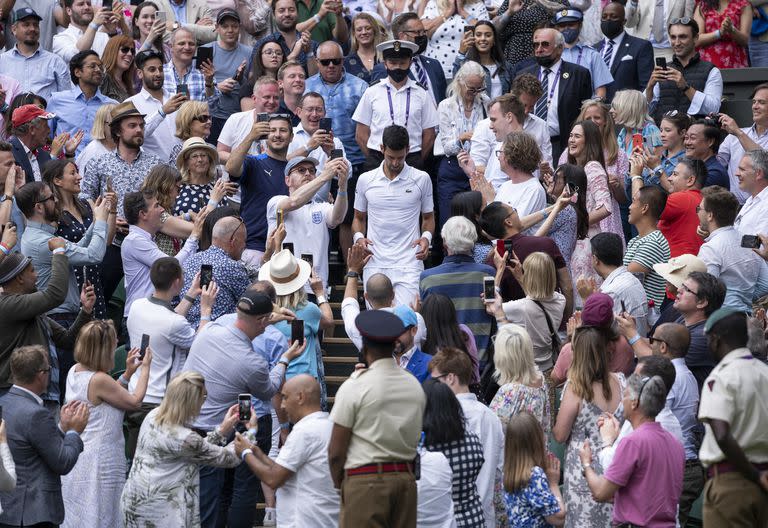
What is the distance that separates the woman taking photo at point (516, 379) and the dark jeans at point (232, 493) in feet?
5.29

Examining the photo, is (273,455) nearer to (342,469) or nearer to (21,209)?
(342,469)

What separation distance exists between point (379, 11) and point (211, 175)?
5098 millimetres

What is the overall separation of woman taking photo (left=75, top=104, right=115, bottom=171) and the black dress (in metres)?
1.33

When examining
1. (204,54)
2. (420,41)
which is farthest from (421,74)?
(204,54)

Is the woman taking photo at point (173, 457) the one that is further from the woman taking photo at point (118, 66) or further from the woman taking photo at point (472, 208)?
the woman taking photo at point (118, 66)

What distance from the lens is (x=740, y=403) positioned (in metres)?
6.40

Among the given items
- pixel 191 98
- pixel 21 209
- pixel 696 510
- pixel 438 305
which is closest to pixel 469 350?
pixel 438 305

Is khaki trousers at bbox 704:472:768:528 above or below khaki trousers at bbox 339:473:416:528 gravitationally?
above

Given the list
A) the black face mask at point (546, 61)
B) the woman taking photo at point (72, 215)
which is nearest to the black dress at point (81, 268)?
the woman taking photo at point (72, 215)

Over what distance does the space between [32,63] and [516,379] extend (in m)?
8.17

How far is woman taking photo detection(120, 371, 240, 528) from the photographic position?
7.46 meters

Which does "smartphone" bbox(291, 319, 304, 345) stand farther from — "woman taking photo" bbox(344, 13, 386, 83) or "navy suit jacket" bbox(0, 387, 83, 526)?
"woman taking photo" bbox(344, 13, 386, 83)

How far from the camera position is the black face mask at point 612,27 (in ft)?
46.3

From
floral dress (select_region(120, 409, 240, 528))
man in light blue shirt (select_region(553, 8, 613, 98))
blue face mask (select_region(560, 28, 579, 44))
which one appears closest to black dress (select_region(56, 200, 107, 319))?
floral dress (select_region(120, 409, 240, 528))
